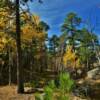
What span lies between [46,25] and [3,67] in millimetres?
15493

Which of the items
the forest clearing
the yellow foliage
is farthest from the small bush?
the yellow foliage

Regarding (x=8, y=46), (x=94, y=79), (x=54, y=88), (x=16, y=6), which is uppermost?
(x=16, y=6)

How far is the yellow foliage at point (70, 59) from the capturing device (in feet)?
181

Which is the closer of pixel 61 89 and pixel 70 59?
pixel 61 89

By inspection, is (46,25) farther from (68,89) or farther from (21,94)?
(68,89)

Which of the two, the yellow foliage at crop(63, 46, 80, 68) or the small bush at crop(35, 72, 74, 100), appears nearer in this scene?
the small bush at crop(35, 72, 74, 100)

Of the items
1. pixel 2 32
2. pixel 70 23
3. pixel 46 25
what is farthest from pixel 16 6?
pixel 70 23

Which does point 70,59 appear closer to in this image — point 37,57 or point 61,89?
point 37,57

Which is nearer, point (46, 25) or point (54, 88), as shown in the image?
point (54, 88)

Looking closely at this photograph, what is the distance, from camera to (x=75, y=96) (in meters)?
→ 19.4

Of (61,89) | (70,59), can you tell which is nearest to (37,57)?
(70,59)

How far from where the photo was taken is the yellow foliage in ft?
181

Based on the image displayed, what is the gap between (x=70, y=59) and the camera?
5569 centimetres

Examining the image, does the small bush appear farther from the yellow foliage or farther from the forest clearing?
the yellow foliage
